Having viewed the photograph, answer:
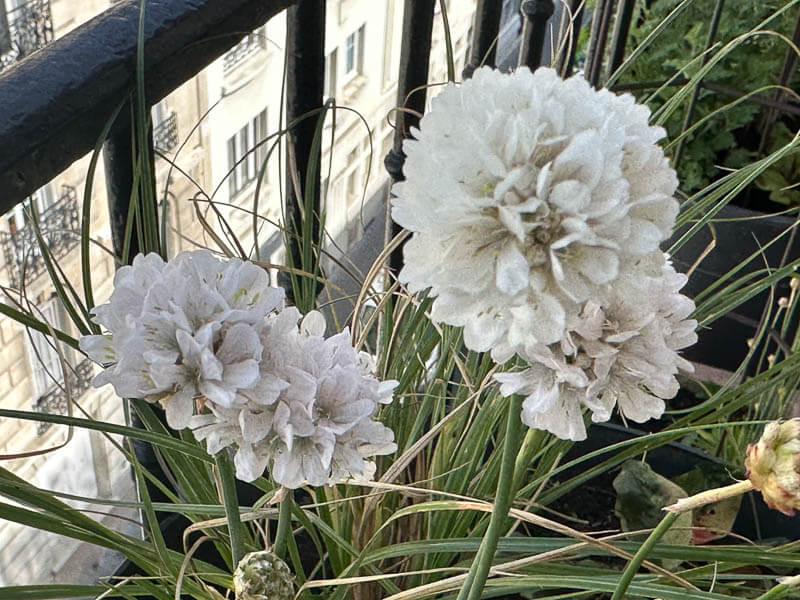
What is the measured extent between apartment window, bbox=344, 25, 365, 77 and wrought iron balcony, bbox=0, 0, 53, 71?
2.00 metres

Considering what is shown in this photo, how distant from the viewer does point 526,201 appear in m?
0.22

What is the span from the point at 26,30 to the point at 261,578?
4.10 meters

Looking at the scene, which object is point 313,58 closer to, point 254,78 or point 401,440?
point 401,440

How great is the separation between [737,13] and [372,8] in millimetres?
4628

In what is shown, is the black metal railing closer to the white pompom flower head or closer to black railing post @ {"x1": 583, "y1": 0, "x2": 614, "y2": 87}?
the white pompom flower head

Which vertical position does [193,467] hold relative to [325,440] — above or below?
below

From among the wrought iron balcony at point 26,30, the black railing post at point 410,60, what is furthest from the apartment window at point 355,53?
the black railing post at point 410,60

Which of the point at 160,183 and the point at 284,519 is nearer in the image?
the point at 284,519

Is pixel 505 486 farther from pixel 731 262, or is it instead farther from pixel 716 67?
pixel 716 67

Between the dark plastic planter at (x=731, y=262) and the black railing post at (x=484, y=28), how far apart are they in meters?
0.40

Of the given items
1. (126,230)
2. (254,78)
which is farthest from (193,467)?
(254,78)

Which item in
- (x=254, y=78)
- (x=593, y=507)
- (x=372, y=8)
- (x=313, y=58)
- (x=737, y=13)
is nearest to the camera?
(x=313, y=58)

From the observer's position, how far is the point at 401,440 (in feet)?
1.71

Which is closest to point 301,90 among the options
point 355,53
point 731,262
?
point 731,262
